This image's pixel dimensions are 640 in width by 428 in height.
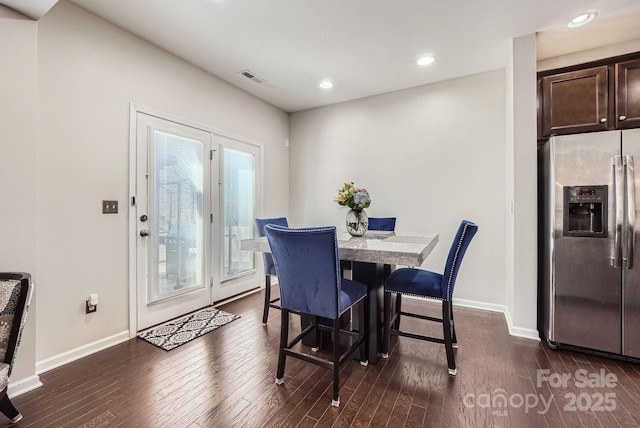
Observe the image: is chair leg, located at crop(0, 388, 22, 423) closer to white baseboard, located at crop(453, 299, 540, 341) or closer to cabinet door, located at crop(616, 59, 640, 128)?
white baseboard, located at crop(453, 299, 540, 341)

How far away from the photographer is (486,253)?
3385 millimetres

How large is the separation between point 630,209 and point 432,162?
1878mm

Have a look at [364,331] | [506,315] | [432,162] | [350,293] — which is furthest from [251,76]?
[506,315]

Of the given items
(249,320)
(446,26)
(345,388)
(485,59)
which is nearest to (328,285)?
(345,388)

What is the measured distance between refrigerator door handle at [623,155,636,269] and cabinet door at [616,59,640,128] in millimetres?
491

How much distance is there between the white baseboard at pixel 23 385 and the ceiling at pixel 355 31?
7.64ft

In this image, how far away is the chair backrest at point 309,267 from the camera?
1669mm

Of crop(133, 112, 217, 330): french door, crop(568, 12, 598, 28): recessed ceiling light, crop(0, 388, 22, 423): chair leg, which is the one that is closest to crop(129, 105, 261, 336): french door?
crop(133, 112, 217, 330): french door

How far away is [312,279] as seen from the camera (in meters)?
→ 1.77

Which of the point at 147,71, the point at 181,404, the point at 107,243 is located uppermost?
the point at 147,71

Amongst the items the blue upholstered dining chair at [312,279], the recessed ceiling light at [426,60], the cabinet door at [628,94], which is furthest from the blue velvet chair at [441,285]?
the recessed ceiling light at [426,60]

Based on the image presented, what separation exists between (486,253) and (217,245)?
320 cm

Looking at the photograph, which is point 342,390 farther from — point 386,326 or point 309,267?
point 309,267

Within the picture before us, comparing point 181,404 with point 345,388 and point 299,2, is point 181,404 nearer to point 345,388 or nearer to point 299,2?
point 345,388
